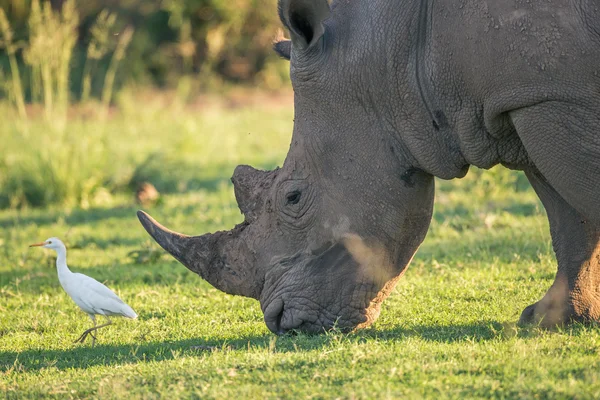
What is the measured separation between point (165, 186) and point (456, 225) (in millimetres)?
4543

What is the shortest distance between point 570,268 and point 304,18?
6.43 feet

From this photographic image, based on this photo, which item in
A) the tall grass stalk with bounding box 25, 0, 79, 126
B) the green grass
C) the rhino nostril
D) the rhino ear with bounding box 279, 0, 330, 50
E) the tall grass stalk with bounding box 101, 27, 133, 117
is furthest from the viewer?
the tall grass stalk with bounding box 101, 27, 133, 117

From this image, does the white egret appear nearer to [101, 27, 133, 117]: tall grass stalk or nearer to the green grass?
the green grass

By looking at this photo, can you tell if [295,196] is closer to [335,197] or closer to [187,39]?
[335,197]

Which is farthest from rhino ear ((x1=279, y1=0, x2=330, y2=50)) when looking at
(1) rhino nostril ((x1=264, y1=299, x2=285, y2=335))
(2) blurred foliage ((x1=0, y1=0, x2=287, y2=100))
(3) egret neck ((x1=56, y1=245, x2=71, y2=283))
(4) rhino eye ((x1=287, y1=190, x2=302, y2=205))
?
(2) blurred foliage ((x1=0, y1=0, x2=287, y2=100))

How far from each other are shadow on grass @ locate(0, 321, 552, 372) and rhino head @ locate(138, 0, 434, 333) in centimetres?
15

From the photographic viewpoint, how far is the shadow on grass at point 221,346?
16.4ft

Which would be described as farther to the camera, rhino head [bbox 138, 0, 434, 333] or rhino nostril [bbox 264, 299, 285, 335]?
rhino nostril [bbox 264, 299, 285, 335]

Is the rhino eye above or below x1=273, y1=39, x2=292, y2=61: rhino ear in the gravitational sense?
below

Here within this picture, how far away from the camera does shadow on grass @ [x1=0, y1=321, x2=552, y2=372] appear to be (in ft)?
16.4

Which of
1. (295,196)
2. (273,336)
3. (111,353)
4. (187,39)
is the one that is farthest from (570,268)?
(187,39)

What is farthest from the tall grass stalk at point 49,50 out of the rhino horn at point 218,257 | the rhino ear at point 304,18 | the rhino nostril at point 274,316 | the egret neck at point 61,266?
the rhino nostril at point 274,316

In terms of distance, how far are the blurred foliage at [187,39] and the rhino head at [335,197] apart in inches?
568

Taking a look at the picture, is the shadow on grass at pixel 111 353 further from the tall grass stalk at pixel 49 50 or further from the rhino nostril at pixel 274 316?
the tall grass stalk at pixel 49 50
